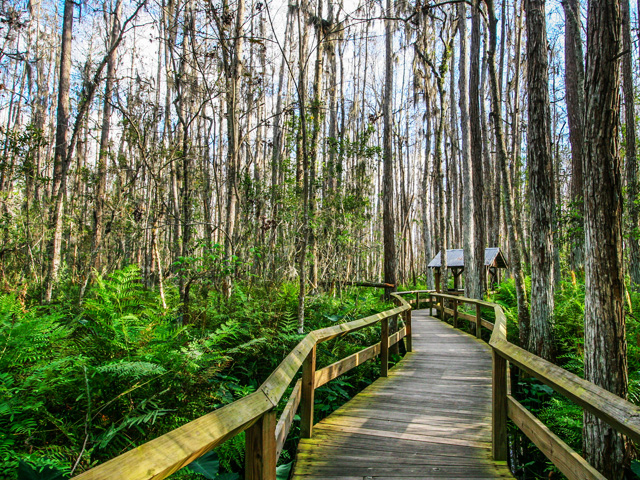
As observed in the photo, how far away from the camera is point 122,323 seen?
4.13m

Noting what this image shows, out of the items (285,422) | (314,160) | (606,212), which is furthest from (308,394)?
(314,160)

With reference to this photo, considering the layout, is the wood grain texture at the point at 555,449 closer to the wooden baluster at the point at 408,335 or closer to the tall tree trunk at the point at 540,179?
the tall tree trunk at the point at 540,179

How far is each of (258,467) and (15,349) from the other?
3.00 metres

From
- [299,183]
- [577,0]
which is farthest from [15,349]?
[577,0]

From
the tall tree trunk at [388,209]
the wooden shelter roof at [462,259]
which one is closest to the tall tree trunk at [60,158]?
the tall tree trunk at [388,209]

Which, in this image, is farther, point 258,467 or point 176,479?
point 176,479

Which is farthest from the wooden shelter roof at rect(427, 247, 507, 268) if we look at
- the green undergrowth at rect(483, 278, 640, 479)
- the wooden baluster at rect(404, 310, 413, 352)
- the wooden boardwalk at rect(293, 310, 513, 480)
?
the wooden boardwalk at rect(293, 310, 513, 480)

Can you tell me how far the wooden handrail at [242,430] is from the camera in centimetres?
102

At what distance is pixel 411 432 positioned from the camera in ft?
12.7

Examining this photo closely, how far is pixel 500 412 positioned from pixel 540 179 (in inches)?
192

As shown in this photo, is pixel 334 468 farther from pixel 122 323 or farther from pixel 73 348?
pixel 73 348

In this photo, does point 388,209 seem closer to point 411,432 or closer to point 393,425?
point 393,425

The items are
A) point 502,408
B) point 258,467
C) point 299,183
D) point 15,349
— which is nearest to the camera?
point 258,467

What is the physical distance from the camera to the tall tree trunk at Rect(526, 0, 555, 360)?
666 cm
